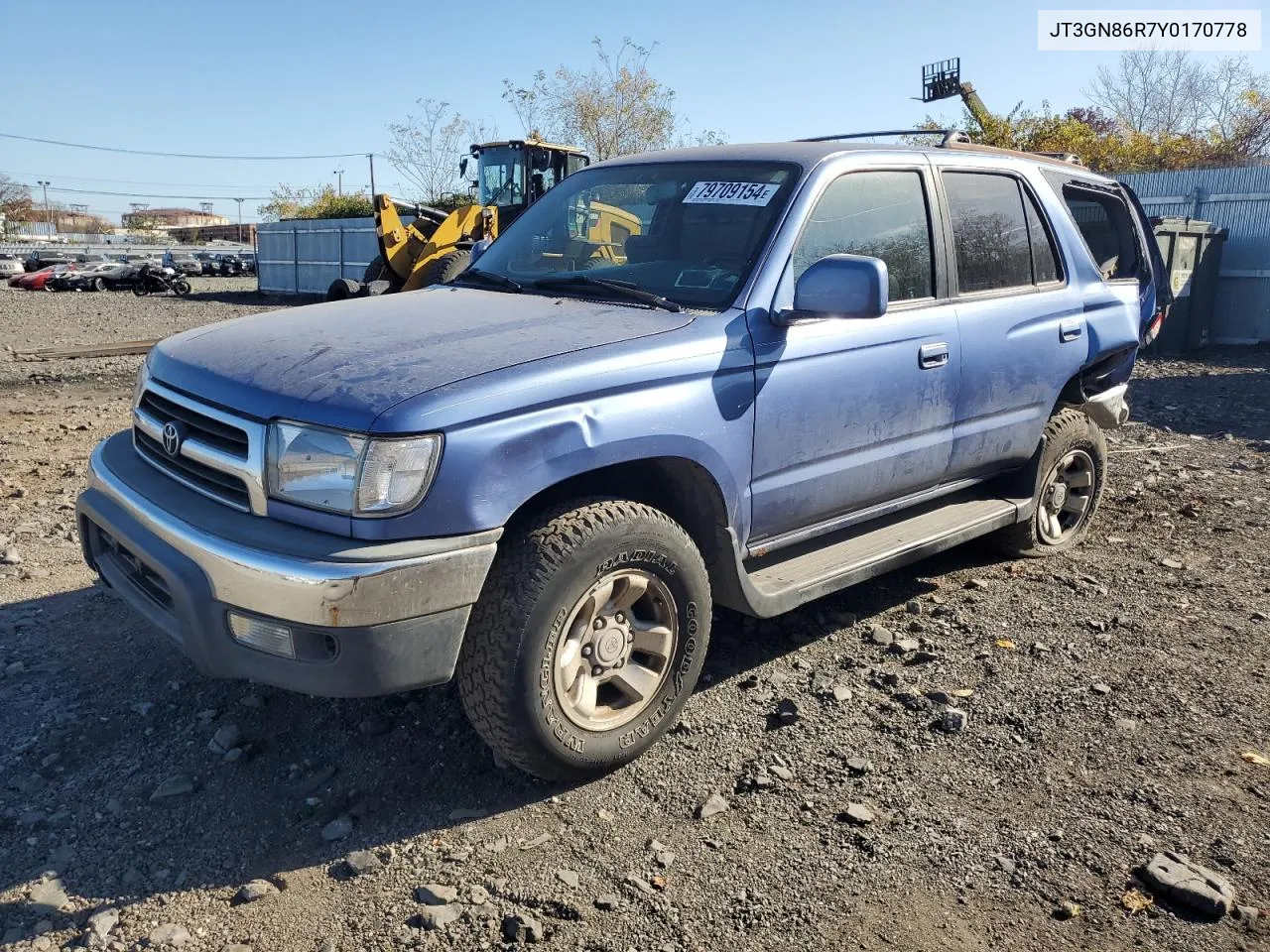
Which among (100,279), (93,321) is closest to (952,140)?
(93,321)

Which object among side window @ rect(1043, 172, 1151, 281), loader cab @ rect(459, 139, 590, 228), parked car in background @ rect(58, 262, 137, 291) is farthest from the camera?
parked car in background @ rect(58, 262, 137, 291)

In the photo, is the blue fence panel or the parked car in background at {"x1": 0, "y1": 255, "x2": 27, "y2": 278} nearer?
the blue fence panel

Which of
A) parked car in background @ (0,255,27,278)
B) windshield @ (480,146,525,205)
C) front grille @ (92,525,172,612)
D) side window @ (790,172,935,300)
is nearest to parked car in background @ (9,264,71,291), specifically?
parked car in background @ (0,255,27,278)

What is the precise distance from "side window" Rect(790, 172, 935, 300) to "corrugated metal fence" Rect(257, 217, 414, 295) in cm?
Result: 2421

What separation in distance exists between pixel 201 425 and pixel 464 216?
15.9 m

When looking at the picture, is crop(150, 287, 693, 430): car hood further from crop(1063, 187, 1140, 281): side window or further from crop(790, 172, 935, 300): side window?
crop(1063, 187, 1140, 281): side window

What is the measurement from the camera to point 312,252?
97.4 feet

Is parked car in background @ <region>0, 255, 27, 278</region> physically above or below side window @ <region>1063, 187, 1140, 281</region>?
above

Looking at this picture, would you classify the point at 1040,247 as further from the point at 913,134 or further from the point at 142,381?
the point at 142,381

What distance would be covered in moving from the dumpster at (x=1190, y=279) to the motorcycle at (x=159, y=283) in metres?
29.6

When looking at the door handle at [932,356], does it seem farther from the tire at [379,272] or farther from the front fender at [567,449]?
the tire at [379,272]

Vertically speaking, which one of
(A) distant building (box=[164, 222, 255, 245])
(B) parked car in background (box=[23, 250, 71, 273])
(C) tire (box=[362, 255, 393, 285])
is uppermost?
(A) distant building (box=[164, 222, 255, 245])

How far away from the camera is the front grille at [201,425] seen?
2.83m

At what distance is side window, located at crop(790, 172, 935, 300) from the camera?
3.68 metres
